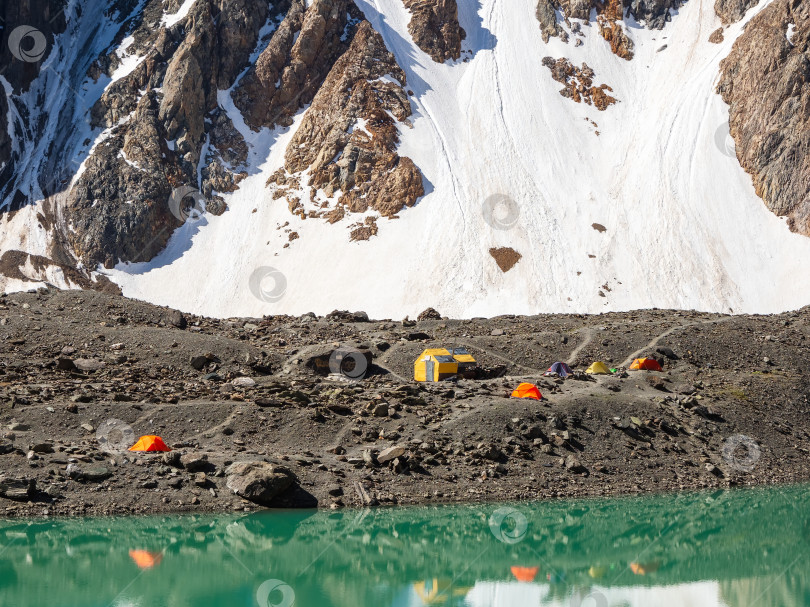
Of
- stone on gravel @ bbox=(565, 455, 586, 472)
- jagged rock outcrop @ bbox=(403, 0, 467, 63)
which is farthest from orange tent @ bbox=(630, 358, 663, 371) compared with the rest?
jagged rock outcrop @ bbox=(403, 0, 467, 63)

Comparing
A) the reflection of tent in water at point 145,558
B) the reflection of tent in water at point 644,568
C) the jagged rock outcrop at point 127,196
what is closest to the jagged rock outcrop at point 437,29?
the jagged rock outcrop at point 127,196

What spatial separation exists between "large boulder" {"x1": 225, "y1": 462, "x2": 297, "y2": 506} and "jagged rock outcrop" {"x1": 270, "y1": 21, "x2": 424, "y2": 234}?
2130 inches

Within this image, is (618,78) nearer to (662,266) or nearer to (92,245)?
(662,266)

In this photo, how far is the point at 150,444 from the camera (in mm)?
27594

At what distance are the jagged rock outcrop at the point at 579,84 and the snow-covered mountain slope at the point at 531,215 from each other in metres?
0.93

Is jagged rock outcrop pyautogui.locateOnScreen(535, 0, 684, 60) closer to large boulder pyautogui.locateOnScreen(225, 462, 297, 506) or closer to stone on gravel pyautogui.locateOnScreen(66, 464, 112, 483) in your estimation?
large boulder pyautogui.locateOnScreen(225, 462, 297, 506)

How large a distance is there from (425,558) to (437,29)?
84.5 metres

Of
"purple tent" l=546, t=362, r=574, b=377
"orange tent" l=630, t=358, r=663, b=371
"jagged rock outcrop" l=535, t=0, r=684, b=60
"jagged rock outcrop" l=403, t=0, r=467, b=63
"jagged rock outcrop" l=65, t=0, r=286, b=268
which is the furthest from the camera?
"jagged rock outcrop" l=403, t=0, r=467, b=63

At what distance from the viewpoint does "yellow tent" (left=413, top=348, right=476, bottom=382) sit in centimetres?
3866

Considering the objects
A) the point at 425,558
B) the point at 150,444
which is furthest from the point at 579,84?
the point at 425,558

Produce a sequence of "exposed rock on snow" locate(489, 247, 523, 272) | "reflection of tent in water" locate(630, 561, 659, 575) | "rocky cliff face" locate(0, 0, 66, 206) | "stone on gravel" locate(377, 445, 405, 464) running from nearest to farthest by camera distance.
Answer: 1. "reflection of tent in water" locate(630, 561, 659, 575)
2. "stone on gravel" locate(377, 445, 405, 464)
3. "exposed rock on snow" locate(489, 247, 523, 272)
4. "rocky cliff face" locate(0, 0, 66, 206)

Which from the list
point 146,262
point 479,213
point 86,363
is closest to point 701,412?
point 86,363

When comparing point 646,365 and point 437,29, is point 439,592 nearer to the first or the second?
point 646,365

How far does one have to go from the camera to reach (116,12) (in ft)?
327
